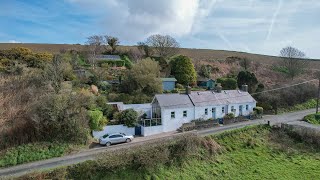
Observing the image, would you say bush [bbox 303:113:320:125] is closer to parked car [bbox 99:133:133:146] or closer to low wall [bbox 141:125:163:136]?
low wall [bbox 141:125:163:136]

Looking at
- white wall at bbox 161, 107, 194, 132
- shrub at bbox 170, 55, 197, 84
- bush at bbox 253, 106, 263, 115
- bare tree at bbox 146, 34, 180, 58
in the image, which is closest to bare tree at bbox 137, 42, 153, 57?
bare tree at bbox 146, 34, 180, 58

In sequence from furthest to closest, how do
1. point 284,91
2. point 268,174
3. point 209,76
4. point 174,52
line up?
point 174,52 < point 209,76 < point 284,91 < point 268,174

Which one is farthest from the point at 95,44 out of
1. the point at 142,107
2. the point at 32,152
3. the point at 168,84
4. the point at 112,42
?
the point at 32,152

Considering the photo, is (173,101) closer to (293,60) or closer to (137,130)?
(137,130)

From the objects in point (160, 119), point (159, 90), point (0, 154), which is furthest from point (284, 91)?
point (0, 154)

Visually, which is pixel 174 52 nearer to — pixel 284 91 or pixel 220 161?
pixel 284 91

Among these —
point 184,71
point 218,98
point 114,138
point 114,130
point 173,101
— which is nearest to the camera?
point 114,138

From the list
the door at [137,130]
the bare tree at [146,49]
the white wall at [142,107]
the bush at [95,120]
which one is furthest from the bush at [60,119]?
the bare tree at [146,49]
